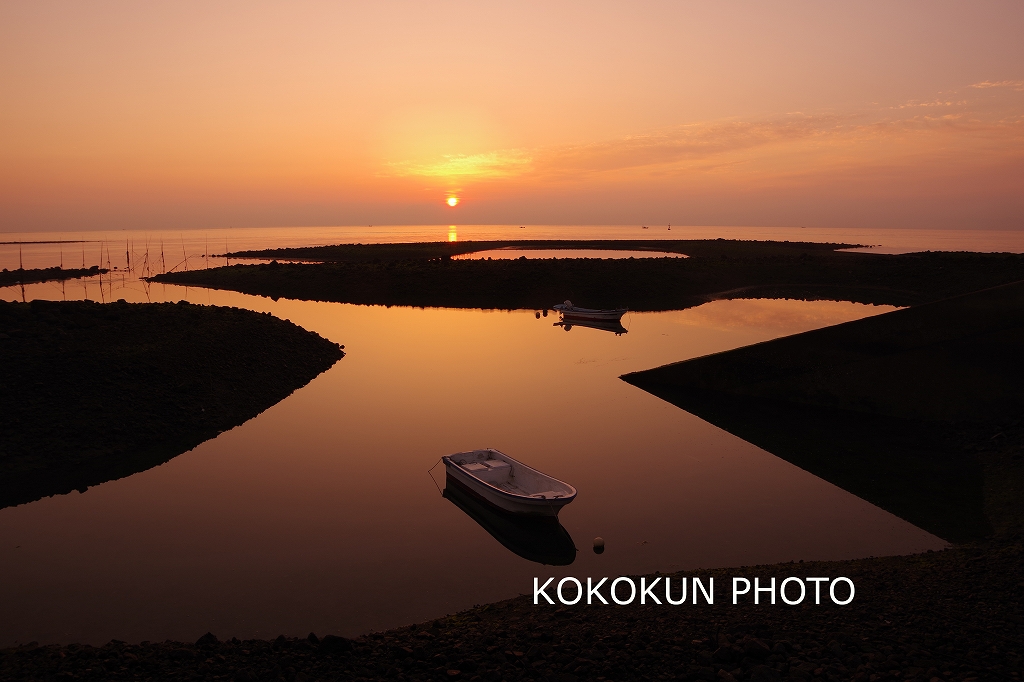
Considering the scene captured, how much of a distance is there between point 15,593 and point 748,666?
1330cm

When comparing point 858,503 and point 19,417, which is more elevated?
point 19,417

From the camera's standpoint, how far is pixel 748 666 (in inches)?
360

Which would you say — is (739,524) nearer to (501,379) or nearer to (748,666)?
(748,666)

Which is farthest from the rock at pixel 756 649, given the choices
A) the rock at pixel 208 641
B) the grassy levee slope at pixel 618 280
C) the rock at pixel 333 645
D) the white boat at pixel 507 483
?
the grassy levee slope at pixel 618 280

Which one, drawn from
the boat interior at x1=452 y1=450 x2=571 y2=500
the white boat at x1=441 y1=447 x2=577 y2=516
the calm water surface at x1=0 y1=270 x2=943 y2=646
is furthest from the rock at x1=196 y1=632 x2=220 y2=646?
the boat interior at x1=452 y1=450 x2=571 y2=500

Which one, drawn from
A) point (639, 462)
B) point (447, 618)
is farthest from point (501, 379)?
point (447, 618)

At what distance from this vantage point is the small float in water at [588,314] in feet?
168

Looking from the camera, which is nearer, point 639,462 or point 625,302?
point 639,462

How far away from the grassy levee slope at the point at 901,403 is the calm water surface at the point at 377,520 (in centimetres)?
151

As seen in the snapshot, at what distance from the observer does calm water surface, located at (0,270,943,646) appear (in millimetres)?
12336

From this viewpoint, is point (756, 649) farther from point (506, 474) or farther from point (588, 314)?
point (588, 314)

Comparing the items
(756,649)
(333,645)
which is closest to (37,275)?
(333,645)

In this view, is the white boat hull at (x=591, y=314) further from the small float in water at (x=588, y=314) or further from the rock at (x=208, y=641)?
the rock at (x=208, y=641)

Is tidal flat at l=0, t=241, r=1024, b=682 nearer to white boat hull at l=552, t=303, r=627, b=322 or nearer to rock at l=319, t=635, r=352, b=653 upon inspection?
rock at l=319, t=635, r=352, b=653
